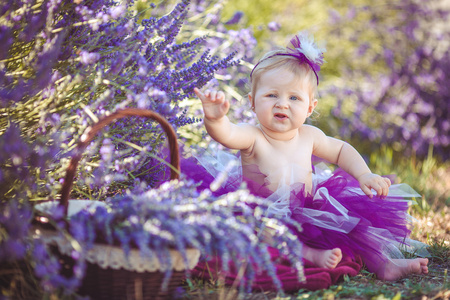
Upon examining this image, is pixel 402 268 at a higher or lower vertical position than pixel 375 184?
lower

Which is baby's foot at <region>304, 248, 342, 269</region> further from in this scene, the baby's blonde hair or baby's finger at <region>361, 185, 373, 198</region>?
the baby's blonde hair

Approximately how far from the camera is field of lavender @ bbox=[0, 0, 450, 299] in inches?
49.2

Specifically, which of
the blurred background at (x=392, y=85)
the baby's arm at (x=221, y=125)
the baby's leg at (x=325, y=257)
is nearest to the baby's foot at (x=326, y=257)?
the baby's leg at (x=325, y=257)

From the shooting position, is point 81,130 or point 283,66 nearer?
point 81,130

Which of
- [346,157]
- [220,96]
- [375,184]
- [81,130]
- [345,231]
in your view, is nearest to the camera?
[81,130]

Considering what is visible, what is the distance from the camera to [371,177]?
1.96m

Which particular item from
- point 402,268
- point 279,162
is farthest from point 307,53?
point 402,268

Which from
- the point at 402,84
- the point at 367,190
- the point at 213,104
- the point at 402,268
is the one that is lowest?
the point at 402,268

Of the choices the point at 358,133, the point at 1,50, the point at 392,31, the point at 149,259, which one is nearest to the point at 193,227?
the point at 149,259

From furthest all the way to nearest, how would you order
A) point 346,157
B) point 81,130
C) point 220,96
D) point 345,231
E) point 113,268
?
point 346,157 → point 345,231 → point 220,96 → point 81,130 → point 113,268

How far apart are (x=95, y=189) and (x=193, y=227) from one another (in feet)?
2.64

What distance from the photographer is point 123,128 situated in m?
1.83

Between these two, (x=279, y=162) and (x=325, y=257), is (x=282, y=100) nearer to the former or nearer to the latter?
(x=279, y=162)

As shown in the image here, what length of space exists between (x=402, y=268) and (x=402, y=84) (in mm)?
2811
